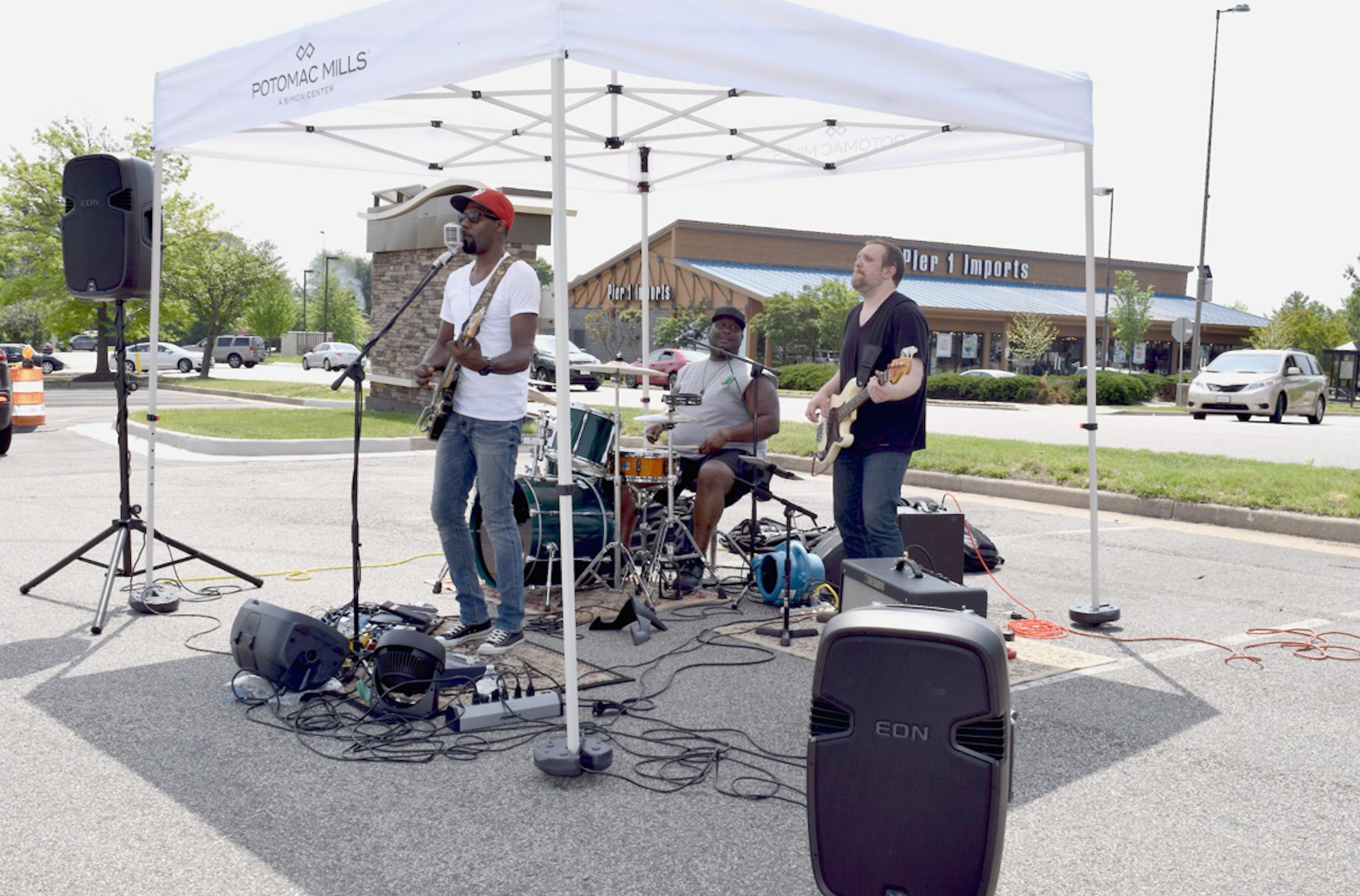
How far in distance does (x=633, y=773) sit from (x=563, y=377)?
1.45m

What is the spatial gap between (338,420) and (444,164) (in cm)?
1053

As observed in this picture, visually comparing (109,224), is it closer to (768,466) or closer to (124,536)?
(124,536)

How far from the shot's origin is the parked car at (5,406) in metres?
12.6

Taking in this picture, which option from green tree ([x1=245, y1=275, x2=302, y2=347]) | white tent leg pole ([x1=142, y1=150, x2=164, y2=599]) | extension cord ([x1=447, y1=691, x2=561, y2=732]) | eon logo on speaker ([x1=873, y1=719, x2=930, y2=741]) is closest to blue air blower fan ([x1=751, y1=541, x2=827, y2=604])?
extension cord ([x1=447, y1=691, x2=561, y2=732])

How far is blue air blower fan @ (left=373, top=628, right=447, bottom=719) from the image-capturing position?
14.0ft

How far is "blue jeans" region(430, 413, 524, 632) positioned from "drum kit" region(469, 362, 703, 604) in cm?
72

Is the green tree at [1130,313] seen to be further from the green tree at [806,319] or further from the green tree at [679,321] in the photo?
the green tree at [679,321]

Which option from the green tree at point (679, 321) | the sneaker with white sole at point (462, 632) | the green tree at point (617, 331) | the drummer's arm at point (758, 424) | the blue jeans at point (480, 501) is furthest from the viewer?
the green tree at point (617, 331)

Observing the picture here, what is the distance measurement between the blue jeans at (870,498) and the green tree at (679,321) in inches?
1534

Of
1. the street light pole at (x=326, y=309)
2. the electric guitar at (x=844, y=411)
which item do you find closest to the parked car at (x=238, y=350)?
the street light pole at (x=326, y=309)

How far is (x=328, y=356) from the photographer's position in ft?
174

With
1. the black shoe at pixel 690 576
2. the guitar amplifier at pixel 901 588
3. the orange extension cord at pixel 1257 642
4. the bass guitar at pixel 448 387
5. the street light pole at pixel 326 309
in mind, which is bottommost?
the orange extension cord at pixel 1257 642

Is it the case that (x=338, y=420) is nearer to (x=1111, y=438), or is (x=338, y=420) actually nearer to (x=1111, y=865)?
(x=1111, y=438)

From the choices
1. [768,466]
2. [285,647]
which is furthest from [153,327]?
[768,466]
